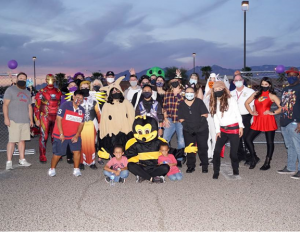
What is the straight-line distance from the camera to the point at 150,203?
477 cm

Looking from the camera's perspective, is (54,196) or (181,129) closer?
(54,196)

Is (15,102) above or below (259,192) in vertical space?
above

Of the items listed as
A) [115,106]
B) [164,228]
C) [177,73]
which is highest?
[177,73]

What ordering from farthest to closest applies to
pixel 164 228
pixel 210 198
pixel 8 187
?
pixel 8 187
pixel 210 198
pixel 164 228

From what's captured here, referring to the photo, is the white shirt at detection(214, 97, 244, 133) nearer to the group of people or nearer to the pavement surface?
the group of people

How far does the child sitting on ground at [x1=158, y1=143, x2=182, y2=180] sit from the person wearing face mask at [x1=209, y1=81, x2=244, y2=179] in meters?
0.70

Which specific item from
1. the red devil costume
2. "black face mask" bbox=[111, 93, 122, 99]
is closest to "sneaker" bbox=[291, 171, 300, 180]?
"black face mask" bbox=[111, 93, 122, 99]

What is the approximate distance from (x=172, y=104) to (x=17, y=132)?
10.7 feet

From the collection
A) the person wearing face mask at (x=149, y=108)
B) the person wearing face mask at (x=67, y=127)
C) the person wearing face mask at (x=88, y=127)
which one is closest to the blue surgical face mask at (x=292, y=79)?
the person wearing face mask at (x=149, y=108)

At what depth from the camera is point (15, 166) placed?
23.7 feet

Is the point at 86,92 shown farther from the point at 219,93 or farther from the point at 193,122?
the point at 219,93

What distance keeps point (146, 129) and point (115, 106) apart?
1.03 metres

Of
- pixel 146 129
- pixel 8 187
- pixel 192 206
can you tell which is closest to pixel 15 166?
pixel 8 187

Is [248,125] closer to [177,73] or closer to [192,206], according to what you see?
[177,73]
